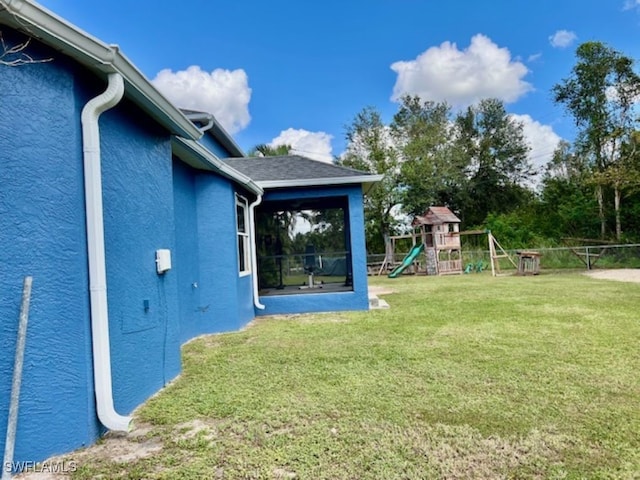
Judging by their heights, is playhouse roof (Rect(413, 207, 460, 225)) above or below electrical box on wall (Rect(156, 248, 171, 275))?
above

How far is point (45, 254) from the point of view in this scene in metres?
2.73

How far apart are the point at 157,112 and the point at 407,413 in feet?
12.4

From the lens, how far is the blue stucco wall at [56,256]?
2.57m

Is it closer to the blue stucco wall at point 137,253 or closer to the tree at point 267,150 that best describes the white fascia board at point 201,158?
the blue stucco wall at point 137,253

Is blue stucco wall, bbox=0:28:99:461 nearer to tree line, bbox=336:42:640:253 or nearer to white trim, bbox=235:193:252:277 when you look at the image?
white trim, bbox=235:193:252:277

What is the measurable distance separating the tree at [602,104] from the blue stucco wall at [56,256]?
2470cm

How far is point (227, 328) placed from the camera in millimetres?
6922

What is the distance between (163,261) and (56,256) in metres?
1.41

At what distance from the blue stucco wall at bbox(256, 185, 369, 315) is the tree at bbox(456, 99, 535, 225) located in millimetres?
22489

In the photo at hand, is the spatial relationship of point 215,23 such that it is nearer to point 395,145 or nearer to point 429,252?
point 429,252

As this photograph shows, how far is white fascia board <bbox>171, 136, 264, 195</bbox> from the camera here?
17.8 ft

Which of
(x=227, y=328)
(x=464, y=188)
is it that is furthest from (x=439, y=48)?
(x=227, y=328)

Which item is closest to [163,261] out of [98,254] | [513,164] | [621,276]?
[98,254]

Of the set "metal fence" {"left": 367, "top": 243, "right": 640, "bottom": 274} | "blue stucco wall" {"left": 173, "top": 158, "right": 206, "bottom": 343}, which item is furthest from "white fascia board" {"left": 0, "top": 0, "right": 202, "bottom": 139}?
"metal fence" {"left": 367, "top": 243, "right": 640, "bottom": 274}
